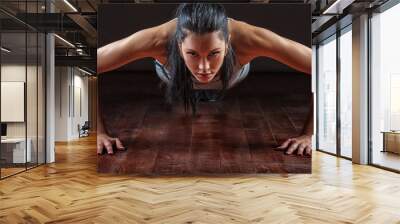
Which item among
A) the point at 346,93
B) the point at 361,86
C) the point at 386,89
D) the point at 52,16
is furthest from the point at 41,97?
the point at 386,89

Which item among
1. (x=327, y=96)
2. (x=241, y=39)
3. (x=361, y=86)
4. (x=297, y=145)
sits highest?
(x=241, y=39)

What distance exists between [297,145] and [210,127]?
5.16 ft

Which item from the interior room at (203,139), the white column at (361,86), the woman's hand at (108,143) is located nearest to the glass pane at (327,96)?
the interior room at (203,139)

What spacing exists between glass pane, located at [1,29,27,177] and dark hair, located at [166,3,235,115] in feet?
9.35

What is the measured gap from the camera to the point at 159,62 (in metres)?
6.80

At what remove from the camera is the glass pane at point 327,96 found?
10125 mm

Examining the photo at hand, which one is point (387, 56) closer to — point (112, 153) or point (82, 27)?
point (112, 153)

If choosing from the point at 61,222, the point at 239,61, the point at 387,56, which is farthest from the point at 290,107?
the point at 61,222

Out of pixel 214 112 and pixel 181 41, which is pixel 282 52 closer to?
pixel 214 112

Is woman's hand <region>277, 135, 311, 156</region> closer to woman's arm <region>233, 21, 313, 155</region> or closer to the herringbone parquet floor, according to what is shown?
woman's arm <region>233, 21, 313, 155</region>

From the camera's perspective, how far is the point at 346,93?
9.27m

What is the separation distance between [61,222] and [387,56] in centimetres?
664

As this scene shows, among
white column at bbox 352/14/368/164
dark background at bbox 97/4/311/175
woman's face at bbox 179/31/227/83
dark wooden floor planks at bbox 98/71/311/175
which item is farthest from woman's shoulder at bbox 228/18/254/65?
white column at bbox 352/14/368/164

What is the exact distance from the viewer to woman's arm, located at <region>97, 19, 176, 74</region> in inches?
268
